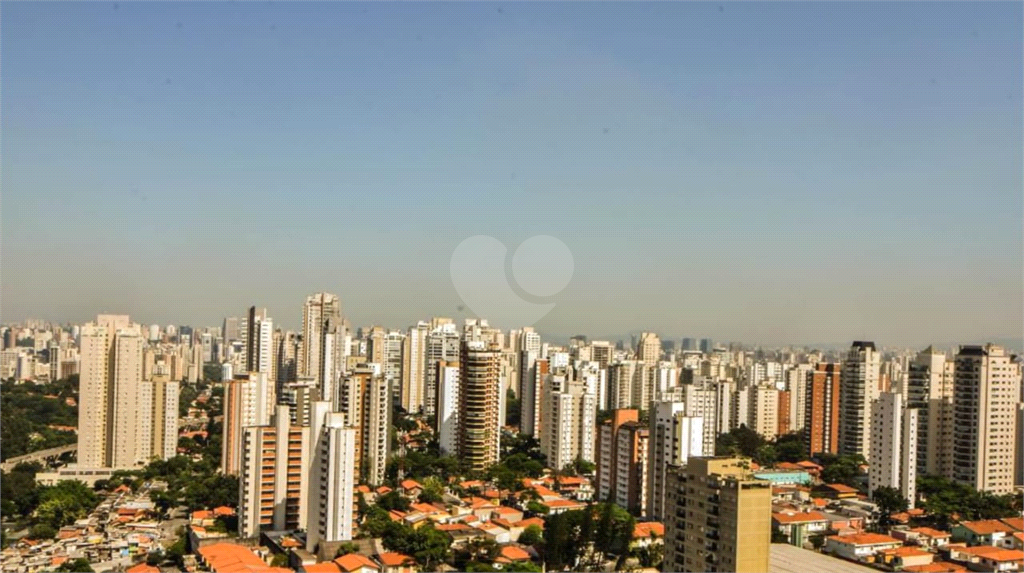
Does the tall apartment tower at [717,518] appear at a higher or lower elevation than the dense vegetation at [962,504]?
higher

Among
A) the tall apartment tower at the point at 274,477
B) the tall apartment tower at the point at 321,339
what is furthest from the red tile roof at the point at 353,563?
the tall apartment tower at the point at 321,339

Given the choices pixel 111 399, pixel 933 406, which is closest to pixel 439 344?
pixel 111 399

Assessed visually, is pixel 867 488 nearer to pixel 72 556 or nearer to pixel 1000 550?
pixel 1000 550

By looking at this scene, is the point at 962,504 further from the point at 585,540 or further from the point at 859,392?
the point at 585,540

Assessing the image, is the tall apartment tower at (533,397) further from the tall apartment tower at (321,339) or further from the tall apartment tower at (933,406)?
the tall apartment tower at (933,406)

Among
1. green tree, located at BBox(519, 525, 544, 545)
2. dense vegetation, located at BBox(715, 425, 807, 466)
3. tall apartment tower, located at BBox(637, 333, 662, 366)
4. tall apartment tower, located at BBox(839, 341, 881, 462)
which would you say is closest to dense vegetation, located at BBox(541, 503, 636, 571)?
green tree, located at BBox(519, 525, 544, 545)

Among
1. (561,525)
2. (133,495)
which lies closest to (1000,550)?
(561,525)

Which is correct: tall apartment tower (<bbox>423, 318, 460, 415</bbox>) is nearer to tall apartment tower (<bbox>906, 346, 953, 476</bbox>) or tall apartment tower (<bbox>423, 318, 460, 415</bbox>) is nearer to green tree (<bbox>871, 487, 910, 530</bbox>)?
tall apartment tower (<bbox>906, 346, 953, 476</bbox>)
